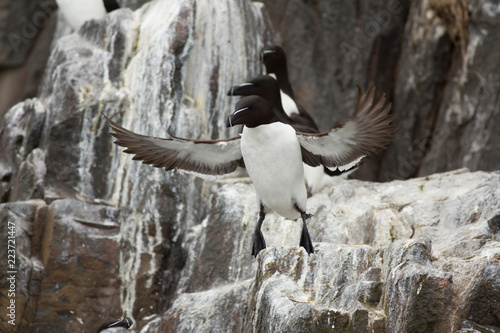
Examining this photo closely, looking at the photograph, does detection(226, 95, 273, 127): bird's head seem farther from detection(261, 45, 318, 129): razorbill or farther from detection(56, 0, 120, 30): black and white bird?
detection(56, 0, 120, 30): black and white bird

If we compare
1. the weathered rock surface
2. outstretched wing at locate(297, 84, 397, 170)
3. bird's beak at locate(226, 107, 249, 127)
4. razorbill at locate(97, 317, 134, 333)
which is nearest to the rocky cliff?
the weathered rock surface

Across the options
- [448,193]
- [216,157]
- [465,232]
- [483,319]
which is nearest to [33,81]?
[216,157]

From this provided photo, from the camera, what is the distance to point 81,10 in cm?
865

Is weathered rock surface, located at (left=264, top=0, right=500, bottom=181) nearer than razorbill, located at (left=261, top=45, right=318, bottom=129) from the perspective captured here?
No

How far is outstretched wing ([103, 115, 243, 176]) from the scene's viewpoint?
5387 millimetres

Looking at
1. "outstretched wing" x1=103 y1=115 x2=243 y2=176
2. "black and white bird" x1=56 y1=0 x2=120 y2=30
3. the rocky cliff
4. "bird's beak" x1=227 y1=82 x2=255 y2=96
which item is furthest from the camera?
"black and white bird" x1=56 y1=0 x2=120 y2=30

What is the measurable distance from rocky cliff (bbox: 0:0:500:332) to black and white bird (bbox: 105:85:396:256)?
1.34ft

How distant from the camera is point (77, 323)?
6773mm

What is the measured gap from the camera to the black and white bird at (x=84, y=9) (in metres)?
8.51

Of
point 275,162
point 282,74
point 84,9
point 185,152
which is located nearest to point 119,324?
point 185,152

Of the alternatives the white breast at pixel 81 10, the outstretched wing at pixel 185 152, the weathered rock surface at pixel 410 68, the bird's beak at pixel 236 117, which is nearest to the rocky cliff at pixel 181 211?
the weathered rock surface at pixel 410 68

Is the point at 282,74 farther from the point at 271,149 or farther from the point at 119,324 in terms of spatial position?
the point at 119,324

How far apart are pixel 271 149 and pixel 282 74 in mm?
2828

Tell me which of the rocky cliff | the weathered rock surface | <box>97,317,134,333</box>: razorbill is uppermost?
the weathered rock surface
